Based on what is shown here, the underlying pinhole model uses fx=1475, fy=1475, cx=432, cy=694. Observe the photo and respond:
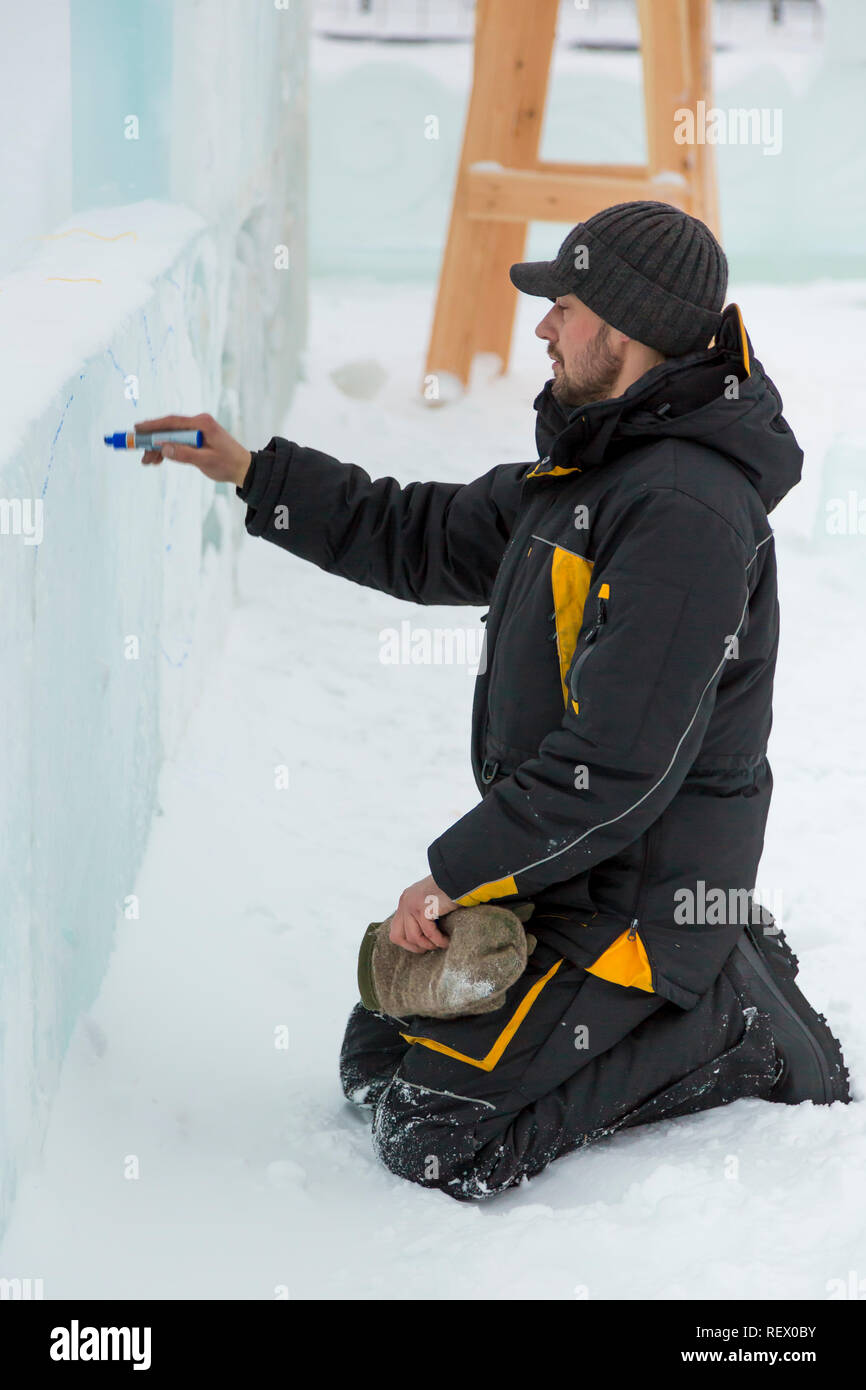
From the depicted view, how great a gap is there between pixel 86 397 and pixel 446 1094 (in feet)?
2.84

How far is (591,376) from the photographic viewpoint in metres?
1.59

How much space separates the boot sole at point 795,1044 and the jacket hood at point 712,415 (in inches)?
21.4

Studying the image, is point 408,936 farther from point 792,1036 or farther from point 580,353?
point 580,353

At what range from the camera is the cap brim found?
5.19 ft

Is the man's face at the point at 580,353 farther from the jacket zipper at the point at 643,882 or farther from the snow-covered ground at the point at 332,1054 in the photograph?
the snow-covered ground at the point at 332,1054

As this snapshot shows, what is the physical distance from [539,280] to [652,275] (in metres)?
0.14

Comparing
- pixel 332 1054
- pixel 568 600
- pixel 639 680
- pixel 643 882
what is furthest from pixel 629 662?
pixel 332 1054

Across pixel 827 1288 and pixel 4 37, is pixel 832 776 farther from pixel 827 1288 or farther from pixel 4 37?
pixel 4 37

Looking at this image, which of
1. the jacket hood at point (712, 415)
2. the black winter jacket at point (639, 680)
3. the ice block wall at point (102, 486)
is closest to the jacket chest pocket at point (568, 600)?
the black winter jacket at point (639, 680)

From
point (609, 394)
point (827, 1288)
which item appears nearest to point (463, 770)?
point (609, 394)

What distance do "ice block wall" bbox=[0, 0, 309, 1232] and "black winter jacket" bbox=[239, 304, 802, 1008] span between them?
0.43 meters

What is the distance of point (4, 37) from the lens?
189 cm
